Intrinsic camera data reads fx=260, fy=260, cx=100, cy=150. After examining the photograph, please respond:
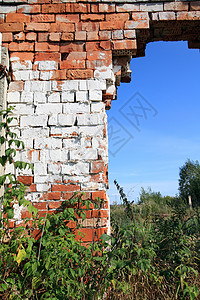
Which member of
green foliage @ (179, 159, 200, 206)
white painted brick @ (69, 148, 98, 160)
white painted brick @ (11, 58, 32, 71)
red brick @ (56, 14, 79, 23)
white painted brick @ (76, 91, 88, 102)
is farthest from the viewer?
green foliage @ (179, 159, 200, 206)

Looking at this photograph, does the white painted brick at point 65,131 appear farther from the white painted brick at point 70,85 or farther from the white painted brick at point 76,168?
the white painted brick at point 70,85

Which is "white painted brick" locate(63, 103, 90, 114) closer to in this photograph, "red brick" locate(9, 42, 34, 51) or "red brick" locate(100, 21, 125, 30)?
"red brick" locate(9, 42, 34, 51)

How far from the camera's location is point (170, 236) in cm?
319

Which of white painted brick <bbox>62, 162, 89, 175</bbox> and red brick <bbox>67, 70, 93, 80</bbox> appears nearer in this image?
white painted brick <bbox>62, 162, 89, 175</bbox>

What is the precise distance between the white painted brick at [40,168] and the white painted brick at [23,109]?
0.70m

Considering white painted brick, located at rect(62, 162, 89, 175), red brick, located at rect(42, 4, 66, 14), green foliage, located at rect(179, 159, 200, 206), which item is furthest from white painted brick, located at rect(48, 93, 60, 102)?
green foliage, located at rect(179, 159, 200, 206)

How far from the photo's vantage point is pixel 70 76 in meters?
3.48

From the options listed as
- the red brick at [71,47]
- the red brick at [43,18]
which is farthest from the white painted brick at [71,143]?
the red brick at [43,18]

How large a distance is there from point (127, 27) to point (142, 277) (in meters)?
3.18

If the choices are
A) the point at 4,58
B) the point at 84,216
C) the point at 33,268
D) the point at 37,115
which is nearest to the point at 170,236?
the point at 84,216

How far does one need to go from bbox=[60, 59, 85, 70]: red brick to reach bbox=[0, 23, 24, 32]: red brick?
30.9 inches

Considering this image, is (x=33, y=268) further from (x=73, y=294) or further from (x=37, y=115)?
(x=37, y=115)

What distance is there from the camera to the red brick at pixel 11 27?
3.61m

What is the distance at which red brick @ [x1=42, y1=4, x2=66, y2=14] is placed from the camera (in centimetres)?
364
